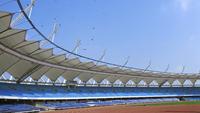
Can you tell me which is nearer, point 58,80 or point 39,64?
point 39,64

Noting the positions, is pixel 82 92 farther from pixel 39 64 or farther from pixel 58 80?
pixel 39 64

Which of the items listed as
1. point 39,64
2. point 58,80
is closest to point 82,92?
point 58,80

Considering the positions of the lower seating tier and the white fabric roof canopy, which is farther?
the lower seating tier

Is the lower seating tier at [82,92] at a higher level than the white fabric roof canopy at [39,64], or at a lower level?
lower

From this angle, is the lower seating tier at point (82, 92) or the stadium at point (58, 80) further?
the lower seating tier at point (82, 92)

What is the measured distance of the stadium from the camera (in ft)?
115

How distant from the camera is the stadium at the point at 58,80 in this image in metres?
35.1

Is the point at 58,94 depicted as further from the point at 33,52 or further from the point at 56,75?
the point at 33,52

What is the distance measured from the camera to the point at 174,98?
89.8m

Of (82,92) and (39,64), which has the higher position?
(39,64)

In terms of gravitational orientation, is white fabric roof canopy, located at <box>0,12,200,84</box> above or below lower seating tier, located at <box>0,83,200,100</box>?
above

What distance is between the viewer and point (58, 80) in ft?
205

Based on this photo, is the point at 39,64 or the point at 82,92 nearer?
the point at 39,64

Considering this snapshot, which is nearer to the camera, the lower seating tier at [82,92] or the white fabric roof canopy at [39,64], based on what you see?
the white fabric roof canopy at [39,64]
